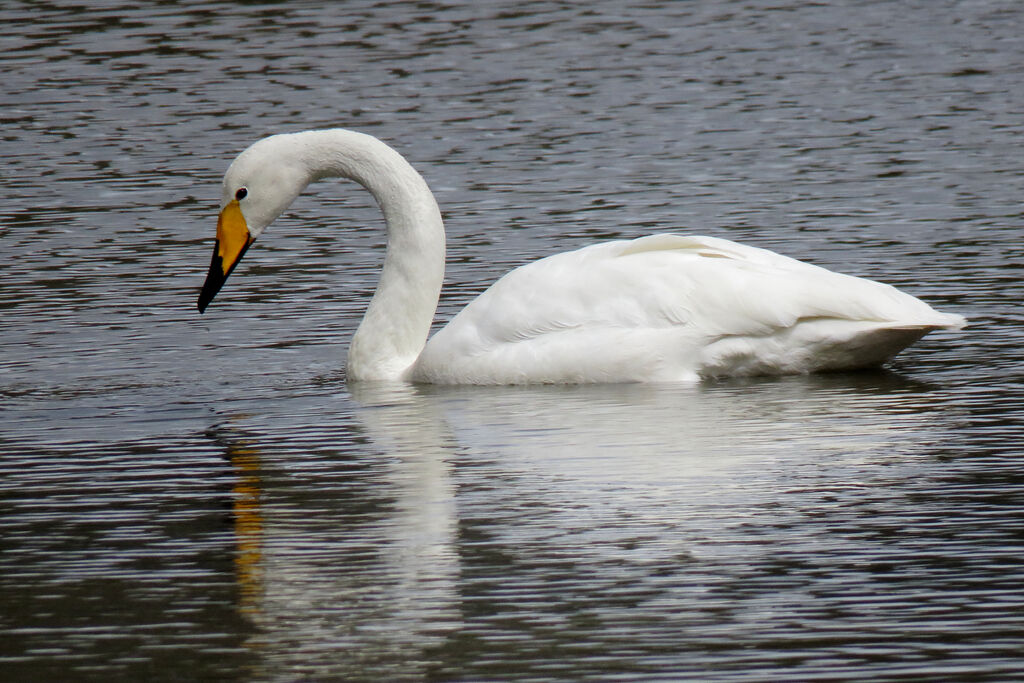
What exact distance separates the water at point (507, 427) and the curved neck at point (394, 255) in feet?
1.02

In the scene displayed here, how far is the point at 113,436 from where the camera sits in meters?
7.83

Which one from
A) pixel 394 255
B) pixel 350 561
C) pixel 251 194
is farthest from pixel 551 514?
pixel 251 194

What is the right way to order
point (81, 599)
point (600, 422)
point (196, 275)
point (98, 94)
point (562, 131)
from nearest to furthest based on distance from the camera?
point (81, 599)
point (600, 422)
point (196, 275)
point (562, 131)
point (98, 94)

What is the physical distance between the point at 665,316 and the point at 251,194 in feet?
7.30

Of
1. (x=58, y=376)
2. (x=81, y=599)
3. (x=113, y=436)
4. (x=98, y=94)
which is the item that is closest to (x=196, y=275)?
(x=58, y=376)

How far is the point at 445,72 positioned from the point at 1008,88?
5.51 metres

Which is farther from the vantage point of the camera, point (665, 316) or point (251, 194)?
point (251, 194)

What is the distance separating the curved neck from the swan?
0.05 ft

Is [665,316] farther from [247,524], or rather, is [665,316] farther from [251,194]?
[247,524]

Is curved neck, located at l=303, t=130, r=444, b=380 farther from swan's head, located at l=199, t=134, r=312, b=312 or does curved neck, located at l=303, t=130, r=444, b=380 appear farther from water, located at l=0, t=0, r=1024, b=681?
water, located at l=0, t=0, r=1024, b=681

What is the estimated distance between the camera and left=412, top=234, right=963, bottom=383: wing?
27.4ft

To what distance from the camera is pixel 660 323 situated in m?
8.55

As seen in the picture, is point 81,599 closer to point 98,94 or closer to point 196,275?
point 196,275

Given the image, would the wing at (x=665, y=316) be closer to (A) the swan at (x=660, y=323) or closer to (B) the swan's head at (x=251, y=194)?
(A) the swan at (x=660, y=323)
